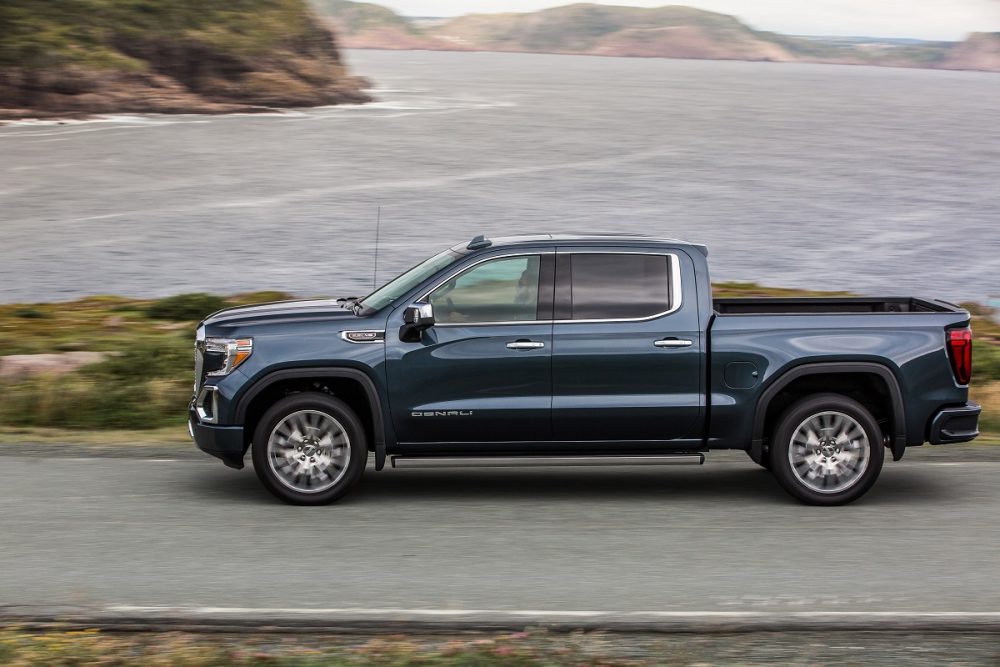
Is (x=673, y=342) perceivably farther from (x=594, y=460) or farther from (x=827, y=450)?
(x=827, y=450)

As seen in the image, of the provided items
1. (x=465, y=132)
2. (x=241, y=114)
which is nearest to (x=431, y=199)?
(x=465, y=132)

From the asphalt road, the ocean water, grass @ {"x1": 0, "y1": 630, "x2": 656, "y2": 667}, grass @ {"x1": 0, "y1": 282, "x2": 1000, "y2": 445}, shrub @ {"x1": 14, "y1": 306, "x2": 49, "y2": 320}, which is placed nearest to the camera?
grass @ {"x1": 0, "y1": 630, "x2": 656, "y2": 667}

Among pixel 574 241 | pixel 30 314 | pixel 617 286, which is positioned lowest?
pixel 30 314

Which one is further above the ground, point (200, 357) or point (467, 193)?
point (467, 193)

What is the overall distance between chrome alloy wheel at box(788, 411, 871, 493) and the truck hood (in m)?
3.09

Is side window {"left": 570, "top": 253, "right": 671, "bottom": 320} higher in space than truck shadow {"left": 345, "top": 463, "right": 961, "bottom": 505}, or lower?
higher

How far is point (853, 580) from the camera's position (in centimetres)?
691

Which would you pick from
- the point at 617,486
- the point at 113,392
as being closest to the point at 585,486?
the point at 617,486

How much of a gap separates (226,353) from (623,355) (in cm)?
258

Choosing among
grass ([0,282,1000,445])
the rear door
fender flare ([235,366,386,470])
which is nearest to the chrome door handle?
the rear door

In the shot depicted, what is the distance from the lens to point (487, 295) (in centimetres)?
859

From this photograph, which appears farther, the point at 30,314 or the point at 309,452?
the point at 30,314

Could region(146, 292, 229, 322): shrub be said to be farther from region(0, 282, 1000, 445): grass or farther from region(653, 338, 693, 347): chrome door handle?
region(653, 338, 693, 347): chrome door handle

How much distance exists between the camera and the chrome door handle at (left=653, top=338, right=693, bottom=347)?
8.45 metres
